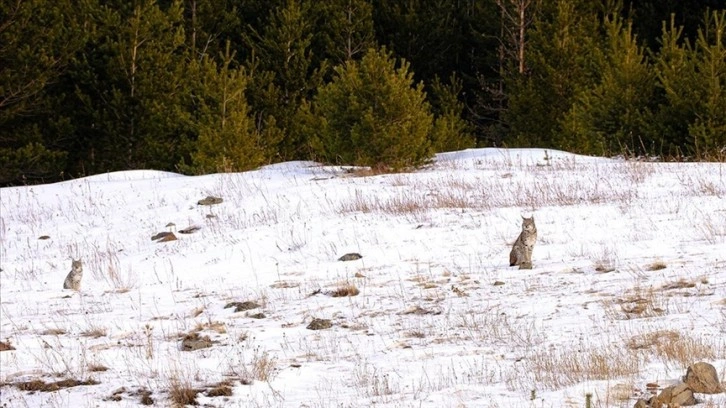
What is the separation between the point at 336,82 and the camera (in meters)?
18.9

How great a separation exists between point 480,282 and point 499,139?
893 inches

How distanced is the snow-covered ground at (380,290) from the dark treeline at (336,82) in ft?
11.7

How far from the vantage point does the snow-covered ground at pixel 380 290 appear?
6.02 meters

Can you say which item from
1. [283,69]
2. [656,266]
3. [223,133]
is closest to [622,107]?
[223,133]

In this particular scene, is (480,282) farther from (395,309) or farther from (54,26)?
(54,26)

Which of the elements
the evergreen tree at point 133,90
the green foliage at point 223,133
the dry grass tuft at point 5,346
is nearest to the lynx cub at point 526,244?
the dry grass tuft at point 5,346

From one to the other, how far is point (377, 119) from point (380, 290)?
9.36 m

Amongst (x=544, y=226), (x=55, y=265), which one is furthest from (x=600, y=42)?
(x=55, y=265)

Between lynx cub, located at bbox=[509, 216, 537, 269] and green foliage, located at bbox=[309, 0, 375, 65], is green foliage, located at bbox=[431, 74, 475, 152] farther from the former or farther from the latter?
lynx cub, located at bbox=[509, 216, 537, 269]

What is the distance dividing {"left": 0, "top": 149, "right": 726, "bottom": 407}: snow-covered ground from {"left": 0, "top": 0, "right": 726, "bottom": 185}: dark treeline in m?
3.57

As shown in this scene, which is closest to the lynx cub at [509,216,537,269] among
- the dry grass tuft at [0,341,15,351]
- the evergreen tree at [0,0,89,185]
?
the dry grass tuft at [0,341,15,351]

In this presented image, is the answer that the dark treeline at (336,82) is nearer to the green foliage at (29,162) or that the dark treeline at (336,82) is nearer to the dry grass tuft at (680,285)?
the green foliage at (29,162)

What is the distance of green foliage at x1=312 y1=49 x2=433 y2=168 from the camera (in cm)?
1791

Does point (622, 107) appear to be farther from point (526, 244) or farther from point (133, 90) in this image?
point (133, 90)
